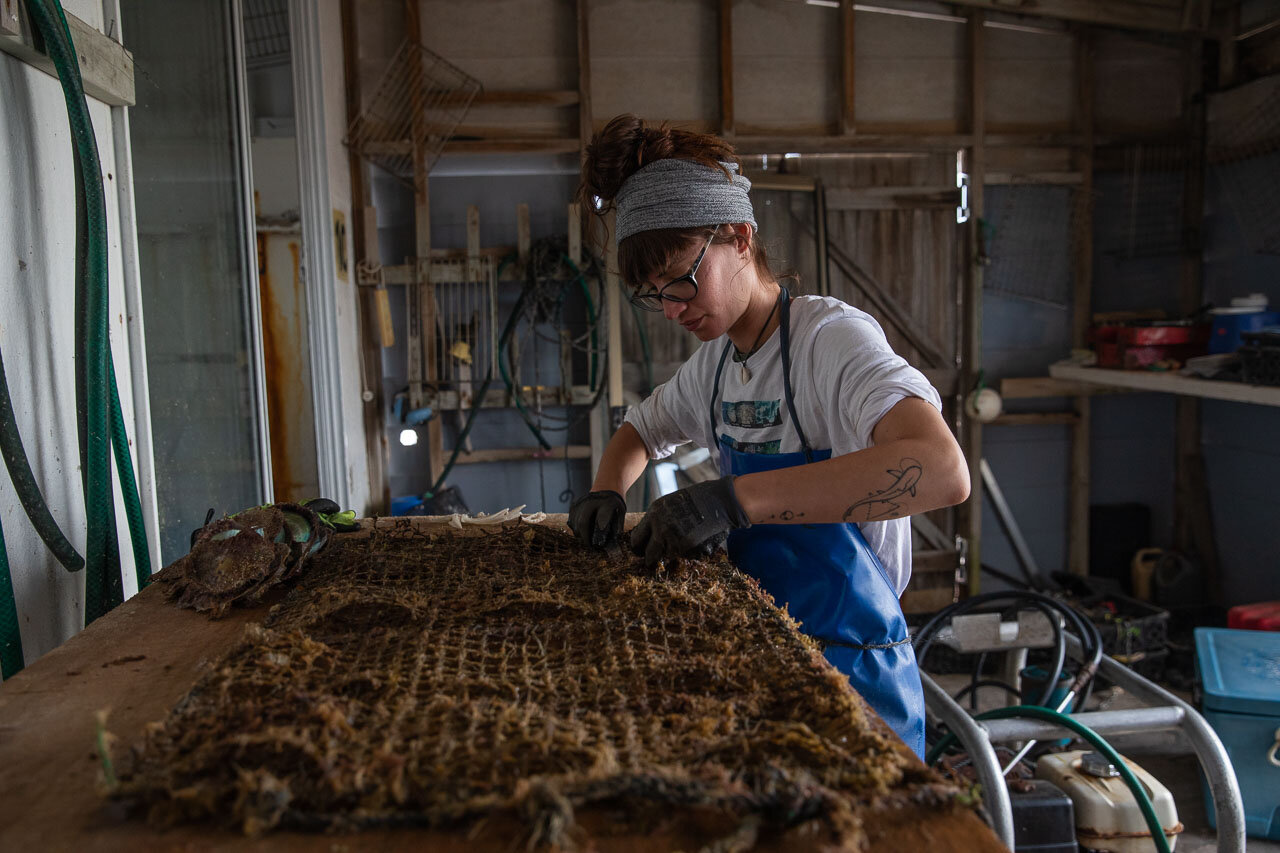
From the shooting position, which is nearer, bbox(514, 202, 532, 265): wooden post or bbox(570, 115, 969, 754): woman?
bbox(570, 115, 969, 754): woman

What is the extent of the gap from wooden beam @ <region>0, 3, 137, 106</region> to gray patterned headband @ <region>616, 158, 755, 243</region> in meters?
0.92

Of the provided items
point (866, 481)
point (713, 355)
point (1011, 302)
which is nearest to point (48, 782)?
point (866, 481)

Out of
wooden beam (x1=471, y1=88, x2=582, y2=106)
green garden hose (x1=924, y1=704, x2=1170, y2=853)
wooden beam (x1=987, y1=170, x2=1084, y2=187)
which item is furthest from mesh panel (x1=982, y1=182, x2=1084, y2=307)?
green garden hose (x1=924, y1=704, x2=1170, y2=853)

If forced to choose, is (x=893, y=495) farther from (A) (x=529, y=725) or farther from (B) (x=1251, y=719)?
(B) (x=1251, y=719)

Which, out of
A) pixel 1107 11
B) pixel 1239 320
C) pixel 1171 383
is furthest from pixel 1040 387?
pixel 1107 11

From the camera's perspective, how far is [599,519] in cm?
148

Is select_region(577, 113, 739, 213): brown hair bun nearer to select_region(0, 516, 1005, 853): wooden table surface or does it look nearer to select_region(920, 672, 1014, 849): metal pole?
select_region(0, 516, 1005, 853): wooden table surface

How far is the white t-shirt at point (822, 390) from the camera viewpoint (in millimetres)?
1317

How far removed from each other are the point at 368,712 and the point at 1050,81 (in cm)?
472

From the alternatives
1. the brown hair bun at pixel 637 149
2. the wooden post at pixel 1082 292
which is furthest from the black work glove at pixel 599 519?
the wooden post at pixel 1082 292

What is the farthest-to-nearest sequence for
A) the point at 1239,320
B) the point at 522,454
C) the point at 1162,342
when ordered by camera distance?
the point at 522,454, the point at 1162,342, the point at 1239,320

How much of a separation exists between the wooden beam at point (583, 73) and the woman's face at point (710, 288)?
2.72 metres

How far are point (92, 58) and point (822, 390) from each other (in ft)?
4.48

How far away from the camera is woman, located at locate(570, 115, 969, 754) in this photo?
4.20 ft
